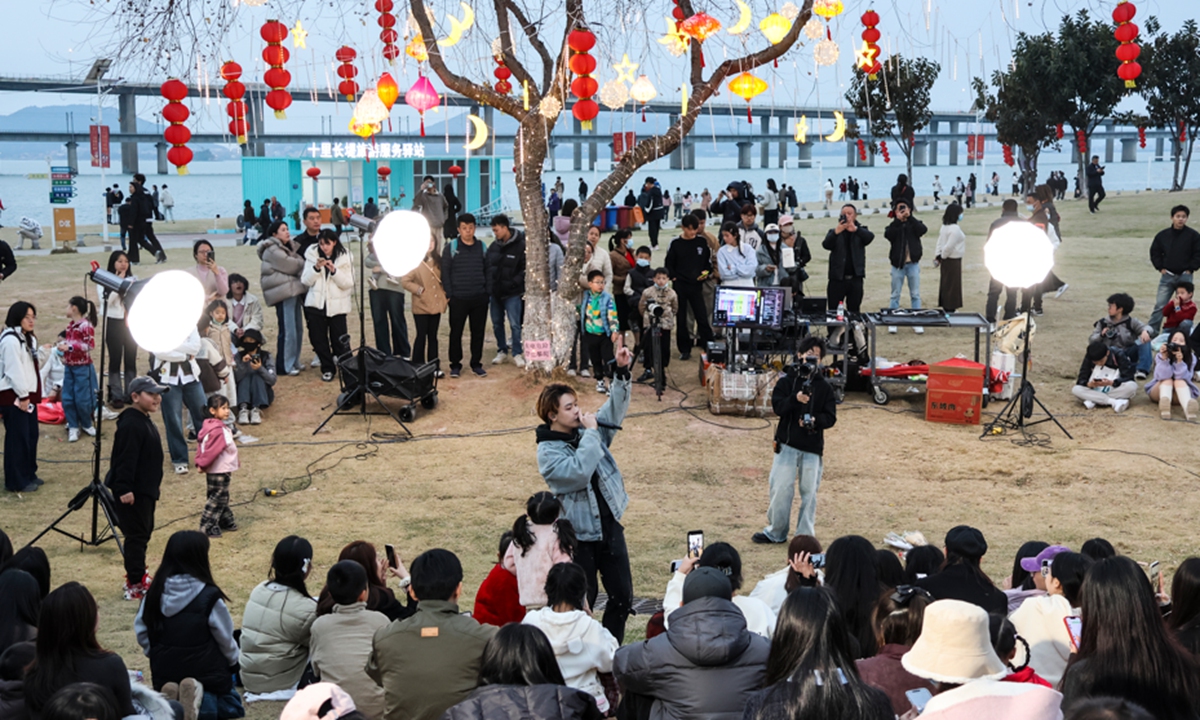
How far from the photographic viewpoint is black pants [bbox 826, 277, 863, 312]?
1428 cm

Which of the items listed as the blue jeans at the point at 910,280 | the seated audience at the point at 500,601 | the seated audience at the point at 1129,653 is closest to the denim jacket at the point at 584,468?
the seated audience at the point at 500,601

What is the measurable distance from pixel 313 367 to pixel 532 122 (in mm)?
3912

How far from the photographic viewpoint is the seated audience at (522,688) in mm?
3646

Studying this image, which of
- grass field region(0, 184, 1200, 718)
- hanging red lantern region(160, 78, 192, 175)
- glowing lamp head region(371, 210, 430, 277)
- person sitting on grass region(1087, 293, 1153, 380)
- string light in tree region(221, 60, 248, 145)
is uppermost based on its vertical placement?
string light in tree region(221, 60, 248, 145)

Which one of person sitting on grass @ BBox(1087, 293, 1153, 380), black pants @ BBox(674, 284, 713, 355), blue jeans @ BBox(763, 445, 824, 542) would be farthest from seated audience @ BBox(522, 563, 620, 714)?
person sitting on grass @ BBox(1087, 293, 1153, 380)

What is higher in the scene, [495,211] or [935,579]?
[495,211]

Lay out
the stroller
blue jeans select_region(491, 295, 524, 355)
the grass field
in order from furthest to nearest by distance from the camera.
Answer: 1. the stroller
2. blue jeans select_region(491, 295, 524, 355)
3. the grass field

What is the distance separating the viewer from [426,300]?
1274 centimetres

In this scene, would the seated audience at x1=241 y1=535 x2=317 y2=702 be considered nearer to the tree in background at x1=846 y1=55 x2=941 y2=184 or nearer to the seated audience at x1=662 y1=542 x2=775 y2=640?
the seated audience at x1=662 y1=542 x2=775 y2=640

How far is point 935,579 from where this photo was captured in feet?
17.5

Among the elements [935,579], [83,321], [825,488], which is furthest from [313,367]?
[935,579]

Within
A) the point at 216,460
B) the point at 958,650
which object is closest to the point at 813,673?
the point at 958,650

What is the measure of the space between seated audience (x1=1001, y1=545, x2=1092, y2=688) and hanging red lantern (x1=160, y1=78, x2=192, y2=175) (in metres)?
6.95

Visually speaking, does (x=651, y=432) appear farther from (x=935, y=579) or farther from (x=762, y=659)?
(x=762, y=659)
